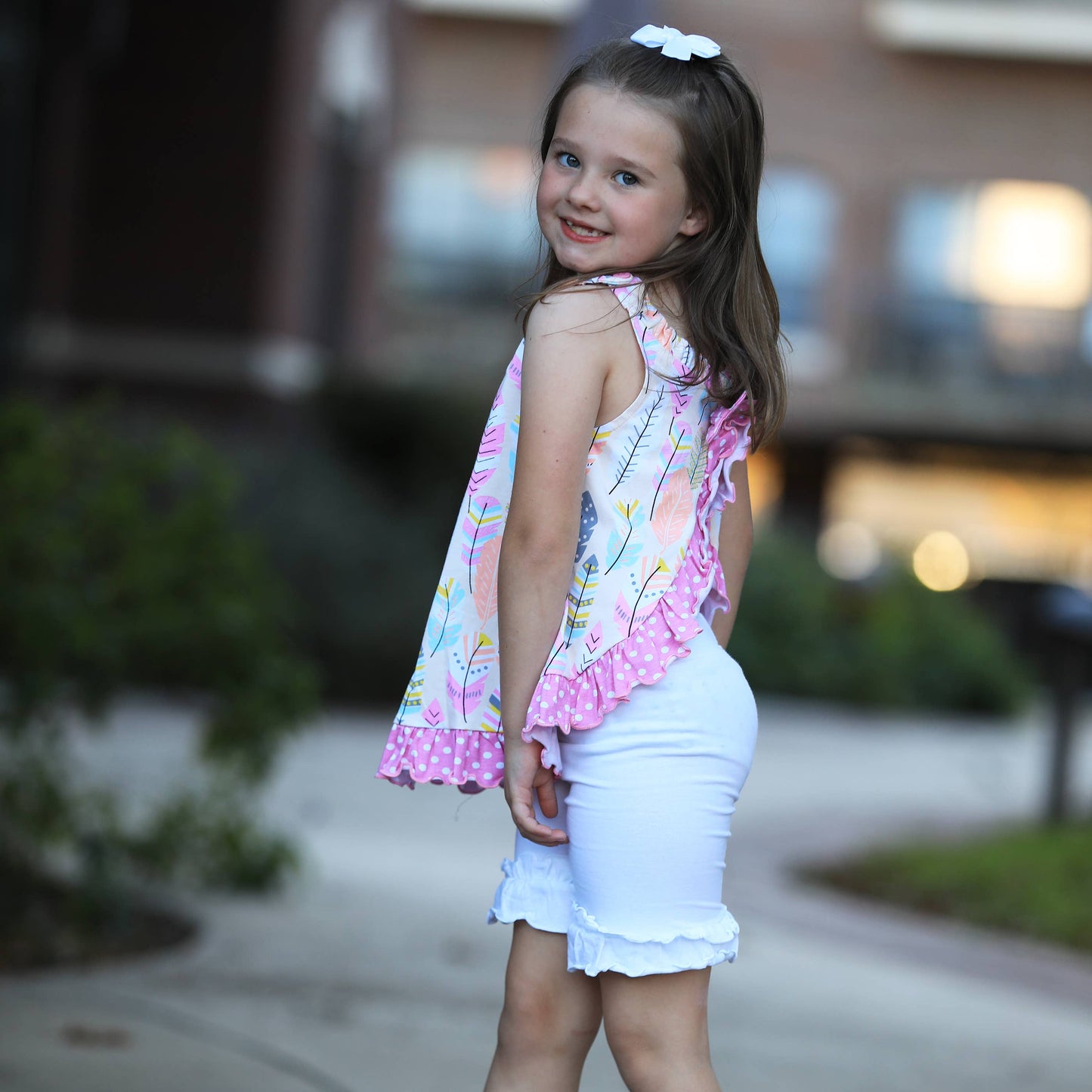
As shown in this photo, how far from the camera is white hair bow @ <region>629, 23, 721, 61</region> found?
2.06 meters

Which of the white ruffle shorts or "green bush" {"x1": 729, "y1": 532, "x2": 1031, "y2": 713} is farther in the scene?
"green bush" {"x1": 729, "y1": 532, "x2": 1031, "y2": 713}

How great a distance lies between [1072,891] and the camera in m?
5.67

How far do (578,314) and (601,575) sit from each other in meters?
0.33

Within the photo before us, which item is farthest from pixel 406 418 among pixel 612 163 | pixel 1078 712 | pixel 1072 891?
pixel 612 163

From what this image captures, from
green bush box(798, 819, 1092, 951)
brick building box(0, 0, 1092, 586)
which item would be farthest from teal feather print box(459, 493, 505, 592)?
brick building box(0, 0, 1092, 586)

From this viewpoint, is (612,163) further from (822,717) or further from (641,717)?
(822,717)

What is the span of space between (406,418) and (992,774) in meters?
4.58

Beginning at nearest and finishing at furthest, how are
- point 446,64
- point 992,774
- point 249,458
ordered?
point 992,774 → point 249,458 → point 446,64

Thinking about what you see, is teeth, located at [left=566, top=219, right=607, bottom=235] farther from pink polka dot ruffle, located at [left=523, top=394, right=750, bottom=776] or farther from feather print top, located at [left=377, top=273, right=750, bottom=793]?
pink polka dot ruffle, located at [left=523, top=394, right=750, bottom=776]

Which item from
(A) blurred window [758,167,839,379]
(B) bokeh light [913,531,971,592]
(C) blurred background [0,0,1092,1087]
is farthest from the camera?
(A) blurred window [758,167,839,379]

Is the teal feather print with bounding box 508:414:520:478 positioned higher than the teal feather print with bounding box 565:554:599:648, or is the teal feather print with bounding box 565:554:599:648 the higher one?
the teal feather print with bounding box 508:414:520:478

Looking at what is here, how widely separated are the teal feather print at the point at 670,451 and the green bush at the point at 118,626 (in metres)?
2.35

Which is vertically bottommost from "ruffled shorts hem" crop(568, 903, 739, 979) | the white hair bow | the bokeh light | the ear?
the bokeh light

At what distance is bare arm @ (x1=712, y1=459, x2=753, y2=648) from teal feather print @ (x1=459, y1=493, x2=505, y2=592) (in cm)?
33
